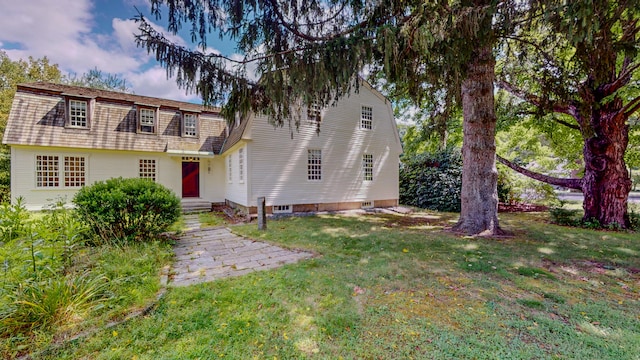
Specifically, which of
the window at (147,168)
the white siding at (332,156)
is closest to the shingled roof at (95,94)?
the white siding at (332,156)

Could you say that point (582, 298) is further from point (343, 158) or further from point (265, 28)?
point (343, 158)

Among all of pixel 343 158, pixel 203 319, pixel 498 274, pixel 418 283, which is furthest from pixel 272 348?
pixel 343 158

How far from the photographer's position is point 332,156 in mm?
11281

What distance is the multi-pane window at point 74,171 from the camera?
11.2 meters

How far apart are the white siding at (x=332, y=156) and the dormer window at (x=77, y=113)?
8.32 metres

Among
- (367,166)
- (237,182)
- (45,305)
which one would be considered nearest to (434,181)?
(367,166)

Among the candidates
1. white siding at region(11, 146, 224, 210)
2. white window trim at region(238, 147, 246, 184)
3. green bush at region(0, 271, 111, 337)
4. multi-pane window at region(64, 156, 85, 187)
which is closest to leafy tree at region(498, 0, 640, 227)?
white window trim at region(238, 147, 246, 184)

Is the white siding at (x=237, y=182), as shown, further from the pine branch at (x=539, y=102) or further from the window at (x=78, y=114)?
the pine branch at (x=539, y=102)

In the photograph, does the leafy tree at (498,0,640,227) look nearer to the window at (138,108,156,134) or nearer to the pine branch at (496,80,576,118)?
the pine branch at (496,80,576,118)

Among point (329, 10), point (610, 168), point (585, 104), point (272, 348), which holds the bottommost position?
point (272, 348)

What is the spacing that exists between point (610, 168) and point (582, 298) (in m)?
8.19

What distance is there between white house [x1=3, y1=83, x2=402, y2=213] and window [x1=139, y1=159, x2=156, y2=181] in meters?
0.04

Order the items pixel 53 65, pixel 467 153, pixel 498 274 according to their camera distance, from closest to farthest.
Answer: pixel 498 274, pixel 467 153, pixel 53 65

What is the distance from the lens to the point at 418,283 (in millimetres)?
3668
